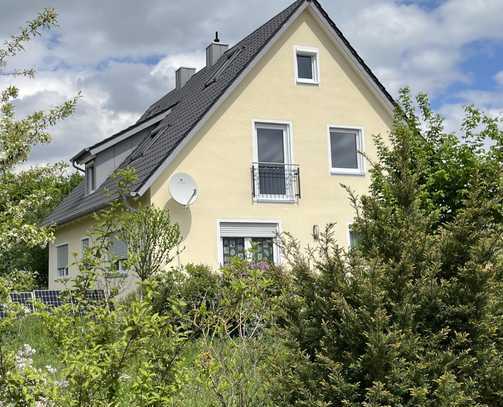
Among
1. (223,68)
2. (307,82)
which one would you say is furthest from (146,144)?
(307,82)

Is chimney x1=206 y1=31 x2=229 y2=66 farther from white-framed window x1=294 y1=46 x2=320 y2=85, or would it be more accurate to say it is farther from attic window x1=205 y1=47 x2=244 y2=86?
white-framed window x1=294 y1=46 x2=320 y2=85

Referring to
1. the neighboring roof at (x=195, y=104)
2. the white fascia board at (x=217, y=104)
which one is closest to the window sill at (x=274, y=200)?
the white fascia board at (x=217, y=104)

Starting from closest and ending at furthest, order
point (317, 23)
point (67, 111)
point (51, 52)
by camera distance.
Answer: point (67, 111), point (51, 52), point (317, 23)

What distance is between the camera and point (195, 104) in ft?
61.6

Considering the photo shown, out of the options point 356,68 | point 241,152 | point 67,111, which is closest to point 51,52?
point 67,111

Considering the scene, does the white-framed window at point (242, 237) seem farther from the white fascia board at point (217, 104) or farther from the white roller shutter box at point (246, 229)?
the white fascia board at point (217, 104)

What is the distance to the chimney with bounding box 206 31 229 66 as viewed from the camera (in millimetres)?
23172

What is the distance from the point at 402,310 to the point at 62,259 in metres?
21.1

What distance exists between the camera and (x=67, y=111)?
221 inches

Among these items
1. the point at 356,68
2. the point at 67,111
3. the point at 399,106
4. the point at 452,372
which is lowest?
the point at 452,372

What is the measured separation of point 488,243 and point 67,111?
11.1ft

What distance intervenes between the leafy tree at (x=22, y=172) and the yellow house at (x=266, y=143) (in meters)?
10.5

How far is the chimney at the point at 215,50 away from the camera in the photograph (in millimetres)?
23172

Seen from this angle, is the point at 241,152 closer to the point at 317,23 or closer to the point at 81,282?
the point at 317,23
